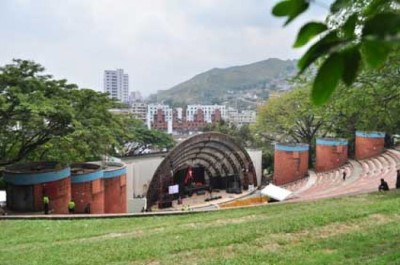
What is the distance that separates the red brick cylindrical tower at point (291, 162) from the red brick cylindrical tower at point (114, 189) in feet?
59.3

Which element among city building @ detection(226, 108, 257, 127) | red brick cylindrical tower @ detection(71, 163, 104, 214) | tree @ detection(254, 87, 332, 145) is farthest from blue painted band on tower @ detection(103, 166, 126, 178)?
city building @ detection(226, 108, 257, 127)

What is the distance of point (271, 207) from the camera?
45.2 ft

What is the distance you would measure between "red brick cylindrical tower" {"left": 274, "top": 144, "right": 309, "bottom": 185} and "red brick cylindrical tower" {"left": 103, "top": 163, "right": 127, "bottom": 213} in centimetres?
1809

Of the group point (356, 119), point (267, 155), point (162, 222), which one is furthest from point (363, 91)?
point (267, 155)

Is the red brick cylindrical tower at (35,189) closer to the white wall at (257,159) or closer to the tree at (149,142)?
the white wall at (257,159)

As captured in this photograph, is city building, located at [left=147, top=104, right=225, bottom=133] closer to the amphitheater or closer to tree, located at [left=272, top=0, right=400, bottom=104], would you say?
the amphitheater

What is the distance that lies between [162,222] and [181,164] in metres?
27.0

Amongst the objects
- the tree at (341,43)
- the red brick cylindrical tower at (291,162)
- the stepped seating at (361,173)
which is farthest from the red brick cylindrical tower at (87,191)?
the red brick cylindrical tower at (291,162)

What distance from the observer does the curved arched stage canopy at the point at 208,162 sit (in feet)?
108

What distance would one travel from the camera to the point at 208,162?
139 feet

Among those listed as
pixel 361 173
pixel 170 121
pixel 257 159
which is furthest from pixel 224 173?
pixel 170 121

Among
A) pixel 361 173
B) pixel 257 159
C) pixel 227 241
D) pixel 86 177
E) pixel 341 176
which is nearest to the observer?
pixel 227 241

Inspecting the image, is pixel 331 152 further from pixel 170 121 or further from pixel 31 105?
pixel 170 121

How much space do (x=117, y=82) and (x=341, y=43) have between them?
156m
